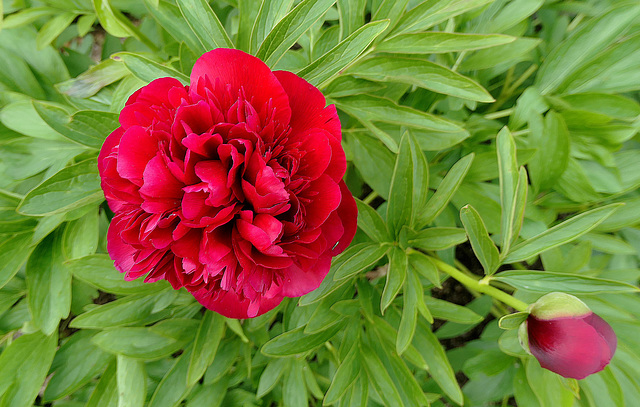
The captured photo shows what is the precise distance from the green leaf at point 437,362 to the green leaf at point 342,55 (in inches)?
19.7

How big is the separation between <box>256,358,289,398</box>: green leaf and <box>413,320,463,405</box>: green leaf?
287 mm

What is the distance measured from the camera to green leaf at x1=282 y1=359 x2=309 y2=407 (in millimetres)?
859

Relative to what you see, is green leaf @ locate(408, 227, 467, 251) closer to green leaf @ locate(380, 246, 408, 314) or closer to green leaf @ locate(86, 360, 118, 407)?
green leaf @ locate(380, 246, 408, 314)

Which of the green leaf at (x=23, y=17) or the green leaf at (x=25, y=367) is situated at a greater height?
the green leaf at (x=23, y=17)

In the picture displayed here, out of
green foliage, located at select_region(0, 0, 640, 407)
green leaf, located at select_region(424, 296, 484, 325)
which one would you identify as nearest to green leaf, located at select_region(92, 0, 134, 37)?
green foliage, located at select_region(0, 0, 640, 407)

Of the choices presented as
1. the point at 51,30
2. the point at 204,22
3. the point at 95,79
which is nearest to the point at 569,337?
the point at 204,22

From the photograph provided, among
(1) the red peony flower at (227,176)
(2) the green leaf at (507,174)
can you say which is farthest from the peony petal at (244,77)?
(2) the green leaf at (507,174)

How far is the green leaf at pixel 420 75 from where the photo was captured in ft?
2.13

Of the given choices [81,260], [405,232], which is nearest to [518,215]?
[405,232]

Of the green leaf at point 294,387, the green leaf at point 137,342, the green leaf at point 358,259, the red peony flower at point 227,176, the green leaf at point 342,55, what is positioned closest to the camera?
the red peony flower at point 227,176

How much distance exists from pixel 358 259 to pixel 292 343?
21cm

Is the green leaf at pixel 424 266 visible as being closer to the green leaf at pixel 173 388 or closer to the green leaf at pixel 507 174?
the green leaf at pixel 507 174

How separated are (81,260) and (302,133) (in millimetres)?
476

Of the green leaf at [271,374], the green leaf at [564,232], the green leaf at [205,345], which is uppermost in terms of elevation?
the green leaf at [564,232]
